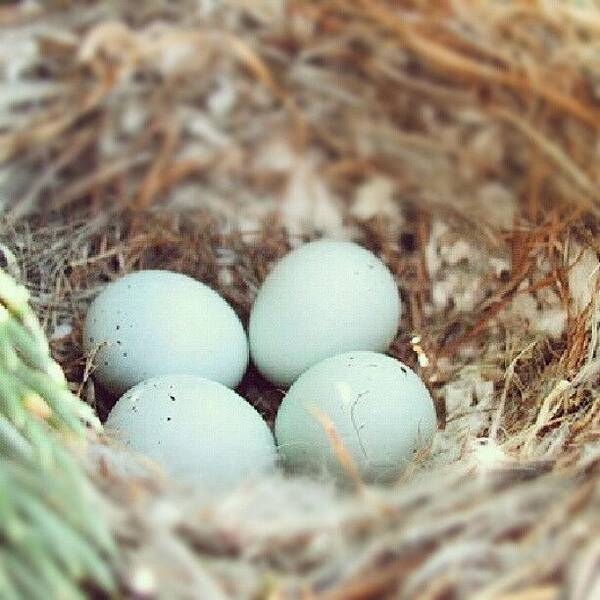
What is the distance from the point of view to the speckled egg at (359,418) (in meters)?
0.96

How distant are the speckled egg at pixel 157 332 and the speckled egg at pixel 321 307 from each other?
0.14 ft

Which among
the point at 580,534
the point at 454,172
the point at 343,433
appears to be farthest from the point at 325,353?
the point at 580,534

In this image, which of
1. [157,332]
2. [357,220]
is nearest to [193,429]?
[157,332]

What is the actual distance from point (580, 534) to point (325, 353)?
466 millimetres

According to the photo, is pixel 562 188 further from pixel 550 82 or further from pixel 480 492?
pixel 480 492

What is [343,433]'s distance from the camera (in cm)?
97

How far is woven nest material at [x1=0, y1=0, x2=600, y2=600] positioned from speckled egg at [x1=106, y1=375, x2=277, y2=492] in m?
0.10

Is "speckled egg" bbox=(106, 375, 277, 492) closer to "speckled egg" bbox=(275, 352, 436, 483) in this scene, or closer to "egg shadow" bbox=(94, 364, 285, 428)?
"speckled egg" bbox=(275, 352, 436, 483)

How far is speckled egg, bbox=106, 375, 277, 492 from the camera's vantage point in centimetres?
93

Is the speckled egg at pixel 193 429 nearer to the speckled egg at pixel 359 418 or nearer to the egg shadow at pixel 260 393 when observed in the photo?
the speckled egg at pixel 359 418

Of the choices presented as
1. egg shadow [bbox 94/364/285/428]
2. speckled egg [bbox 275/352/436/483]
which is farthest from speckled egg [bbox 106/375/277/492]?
egg shadow [bbox 94/364/285/428]

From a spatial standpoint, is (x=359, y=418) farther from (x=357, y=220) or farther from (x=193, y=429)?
(x=357, y=220)

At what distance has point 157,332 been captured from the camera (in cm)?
104

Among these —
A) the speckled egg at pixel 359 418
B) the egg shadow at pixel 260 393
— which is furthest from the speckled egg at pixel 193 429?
the egg shadow at pixel 260 393
